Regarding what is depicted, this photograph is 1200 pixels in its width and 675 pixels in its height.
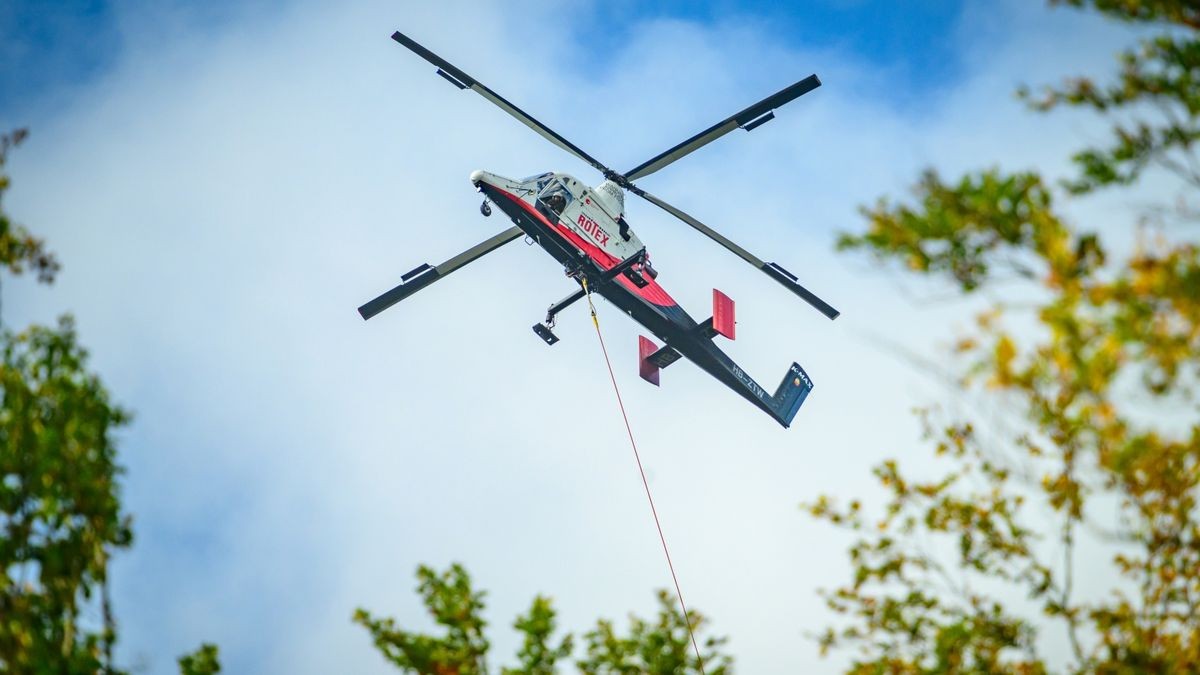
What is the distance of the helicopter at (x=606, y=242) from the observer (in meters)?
17.1

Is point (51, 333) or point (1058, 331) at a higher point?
point (51, 333)

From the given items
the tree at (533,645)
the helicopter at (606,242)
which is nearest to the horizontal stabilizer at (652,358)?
the helicopter at (606,242)

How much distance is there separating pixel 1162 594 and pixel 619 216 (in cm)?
1299

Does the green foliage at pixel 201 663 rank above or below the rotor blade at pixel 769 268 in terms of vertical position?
below

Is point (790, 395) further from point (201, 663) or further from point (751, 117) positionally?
point (201, 663)

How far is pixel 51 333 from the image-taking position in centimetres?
775

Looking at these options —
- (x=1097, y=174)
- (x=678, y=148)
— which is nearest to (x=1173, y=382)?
(x=1097, y=174)

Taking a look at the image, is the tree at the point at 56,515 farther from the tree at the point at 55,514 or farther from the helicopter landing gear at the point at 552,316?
the helicopter landing gear at the point at 552,316

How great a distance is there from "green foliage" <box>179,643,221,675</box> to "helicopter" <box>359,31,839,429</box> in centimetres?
984

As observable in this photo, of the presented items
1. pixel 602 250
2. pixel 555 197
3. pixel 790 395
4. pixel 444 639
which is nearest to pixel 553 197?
pixel 555 197

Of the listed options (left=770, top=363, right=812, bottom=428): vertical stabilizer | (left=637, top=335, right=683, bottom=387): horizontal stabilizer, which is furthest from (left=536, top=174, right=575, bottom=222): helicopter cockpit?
(left=770, top=363, right=812, bottom=428): vertical stabilizer

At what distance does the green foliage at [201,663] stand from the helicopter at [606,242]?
9.84 metres

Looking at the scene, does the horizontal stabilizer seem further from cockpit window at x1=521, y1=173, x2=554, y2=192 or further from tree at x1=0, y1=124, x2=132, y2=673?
tree at x1=0, y1=124, x2=132, y2=673

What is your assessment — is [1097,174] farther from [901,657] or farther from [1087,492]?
[901,657]
